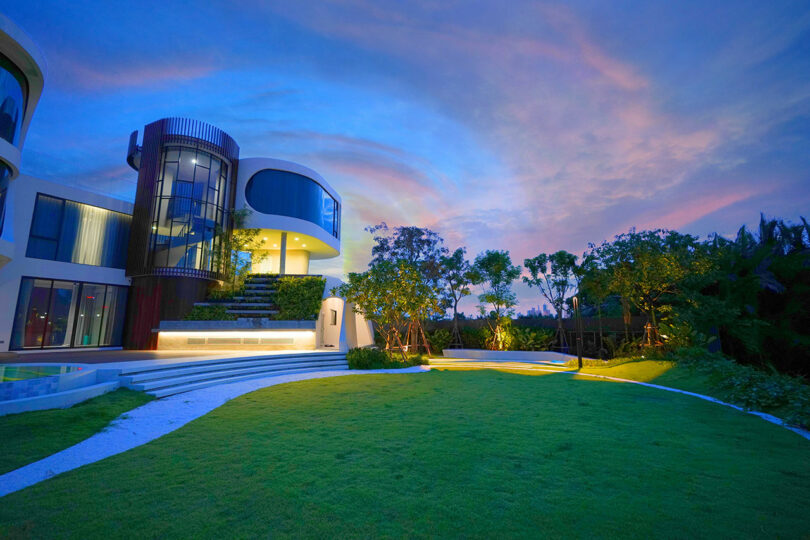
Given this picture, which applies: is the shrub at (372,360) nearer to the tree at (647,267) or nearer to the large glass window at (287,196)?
the tree at (647,267)

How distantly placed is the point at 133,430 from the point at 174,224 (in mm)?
14603

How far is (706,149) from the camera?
1304 cm

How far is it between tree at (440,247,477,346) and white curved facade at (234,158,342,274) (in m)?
8.79

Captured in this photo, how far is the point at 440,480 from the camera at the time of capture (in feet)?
10.8

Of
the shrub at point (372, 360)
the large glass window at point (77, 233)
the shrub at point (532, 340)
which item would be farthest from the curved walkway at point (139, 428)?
the large glass window at point (77, 233)

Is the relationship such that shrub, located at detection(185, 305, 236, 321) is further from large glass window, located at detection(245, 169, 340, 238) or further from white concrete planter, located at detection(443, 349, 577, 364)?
white concrete planter, located at detection(443, 349, 577, 364)

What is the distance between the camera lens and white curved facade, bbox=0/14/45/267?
10008 mm

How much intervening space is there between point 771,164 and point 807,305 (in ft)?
19.6

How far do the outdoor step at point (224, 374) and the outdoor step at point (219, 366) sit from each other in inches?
3.7

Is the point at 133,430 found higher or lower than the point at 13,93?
lower

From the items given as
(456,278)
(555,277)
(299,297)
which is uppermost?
(456,278)

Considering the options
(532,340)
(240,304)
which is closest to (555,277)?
(532,340)

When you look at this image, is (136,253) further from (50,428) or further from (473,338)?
(473,338)

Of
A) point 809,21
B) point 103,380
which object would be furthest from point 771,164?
point 103,380
